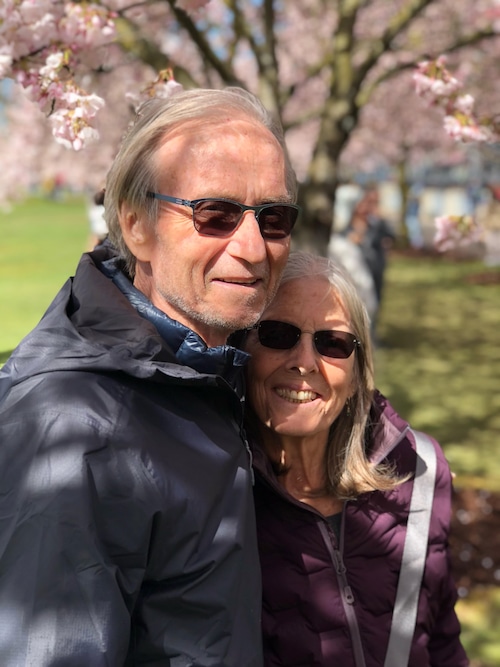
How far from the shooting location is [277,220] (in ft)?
6.42

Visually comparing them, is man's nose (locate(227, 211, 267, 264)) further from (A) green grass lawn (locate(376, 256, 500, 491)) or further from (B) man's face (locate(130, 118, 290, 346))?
(A) green grass lawn (locate(376, 256, 500, 491))

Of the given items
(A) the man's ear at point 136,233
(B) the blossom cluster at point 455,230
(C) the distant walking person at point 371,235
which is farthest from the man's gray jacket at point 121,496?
(C) the distant walking person at point 371,235

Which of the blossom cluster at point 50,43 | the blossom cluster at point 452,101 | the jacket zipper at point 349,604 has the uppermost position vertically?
the blossom cluster at point 50,43

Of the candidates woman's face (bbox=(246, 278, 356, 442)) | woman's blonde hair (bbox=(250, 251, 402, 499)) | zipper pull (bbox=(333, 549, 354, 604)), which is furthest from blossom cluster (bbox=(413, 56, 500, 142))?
zipper pull (bbox=(333, 549, 354, 604))

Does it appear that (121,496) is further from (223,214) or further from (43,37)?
(43,37)

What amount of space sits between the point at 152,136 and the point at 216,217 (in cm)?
26

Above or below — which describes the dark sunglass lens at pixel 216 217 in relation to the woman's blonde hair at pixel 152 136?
below

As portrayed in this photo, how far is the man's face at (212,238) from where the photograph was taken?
72.8 inches

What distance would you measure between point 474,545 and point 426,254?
23538 millimetres

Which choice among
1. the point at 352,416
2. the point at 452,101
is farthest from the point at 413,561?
the point at 452,101

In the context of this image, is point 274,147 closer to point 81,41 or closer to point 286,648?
point 286,648

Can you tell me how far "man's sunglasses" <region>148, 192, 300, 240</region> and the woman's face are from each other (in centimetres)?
36

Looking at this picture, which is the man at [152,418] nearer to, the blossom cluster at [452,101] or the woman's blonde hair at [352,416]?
the woman's blonde hair at [352,416]

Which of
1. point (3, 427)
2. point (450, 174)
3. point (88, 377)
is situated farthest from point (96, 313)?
point (450, 174)
